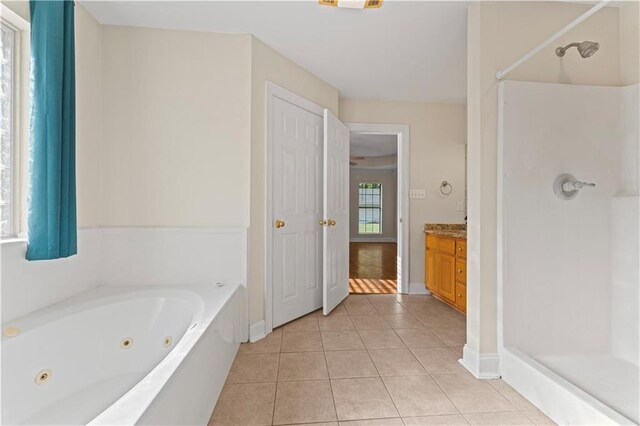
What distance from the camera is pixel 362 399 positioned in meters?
1.55

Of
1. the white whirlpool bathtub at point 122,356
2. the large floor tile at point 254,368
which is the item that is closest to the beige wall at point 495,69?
the large floor tile at point 254,368

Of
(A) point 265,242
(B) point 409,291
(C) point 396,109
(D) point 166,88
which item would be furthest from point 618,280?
(D) point 166,88

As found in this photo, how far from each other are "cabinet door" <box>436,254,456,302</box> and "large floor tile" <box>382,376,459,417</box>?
1376 millimetres

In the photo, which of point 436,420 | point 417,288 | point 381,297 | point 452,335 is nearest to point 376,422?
point 436,420

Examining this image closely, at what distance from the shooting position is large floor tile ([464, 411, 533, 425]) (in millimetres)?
1374

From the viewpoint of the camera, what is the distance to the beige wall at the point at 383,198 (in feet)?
30.4

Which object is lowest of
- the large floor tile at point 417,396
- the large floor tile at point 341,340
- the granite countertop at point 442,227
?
the large floor tile at point 341,340

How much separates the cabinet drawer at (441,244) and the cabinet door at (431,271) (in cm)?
9

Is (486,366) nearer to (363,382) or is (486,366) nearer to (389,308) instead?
(363,382)

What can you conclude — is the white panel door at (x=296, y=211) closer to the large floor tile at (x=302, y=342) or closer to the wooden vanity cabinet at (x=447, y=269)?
the large floor tile at (x=302, y=342)

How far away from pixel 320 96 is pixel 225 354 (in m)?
2.45

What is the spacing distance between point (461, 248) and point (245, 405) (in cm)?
226

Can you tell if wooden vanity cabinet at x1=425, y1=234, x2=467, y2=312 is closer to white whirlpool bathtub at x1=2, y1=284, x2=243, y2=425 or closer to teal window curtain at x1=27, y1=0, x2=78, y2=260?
white whirlpool bathtub at x1=2, y1=284, x2=243, y2=425

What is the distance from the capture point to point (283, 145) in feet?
8.21
